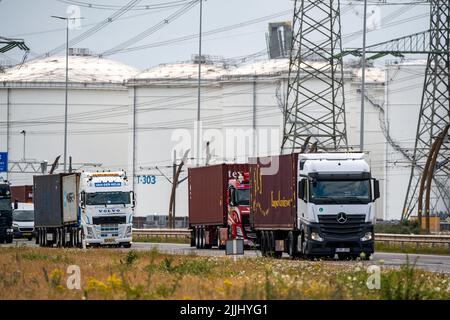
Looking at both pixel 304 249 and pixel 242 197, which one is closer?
pixel 304 249

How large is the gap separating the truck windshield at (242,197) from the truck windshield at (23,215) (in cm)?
2819

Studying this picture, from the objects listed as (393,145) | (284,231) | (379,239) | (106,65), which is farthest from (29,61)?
(284,231)

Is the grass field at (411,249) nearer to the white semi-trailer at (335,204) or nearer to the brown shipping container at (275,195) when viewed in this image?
the brown shipping container at (275,195)

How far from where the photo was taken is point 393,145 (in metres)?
109

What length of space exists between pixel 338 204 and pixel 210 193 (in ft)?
67.4

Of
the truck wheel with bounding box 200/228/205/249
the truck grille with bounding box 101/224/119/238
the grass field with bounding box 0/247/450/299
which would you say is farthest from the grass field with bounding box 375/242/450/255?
the grass field with bounding box 0/247/450/299

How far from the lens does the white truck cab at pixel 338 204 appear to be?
132 ft

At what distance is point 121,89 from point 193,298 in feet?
347

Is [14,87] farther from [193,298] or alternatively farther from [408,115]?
[193,298]

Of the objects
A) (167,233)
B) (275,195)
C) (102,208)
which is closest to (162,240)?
(167,233)

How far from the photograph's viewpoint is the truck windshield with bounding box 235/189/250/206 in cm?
5416

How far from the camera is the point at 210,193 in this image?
60156 millimetres

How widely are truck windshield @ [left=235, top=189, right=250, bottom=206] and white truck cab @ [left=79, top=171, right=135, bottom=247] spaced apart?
5.72 m

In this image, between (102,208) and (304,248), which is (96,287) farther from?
(102,208)
